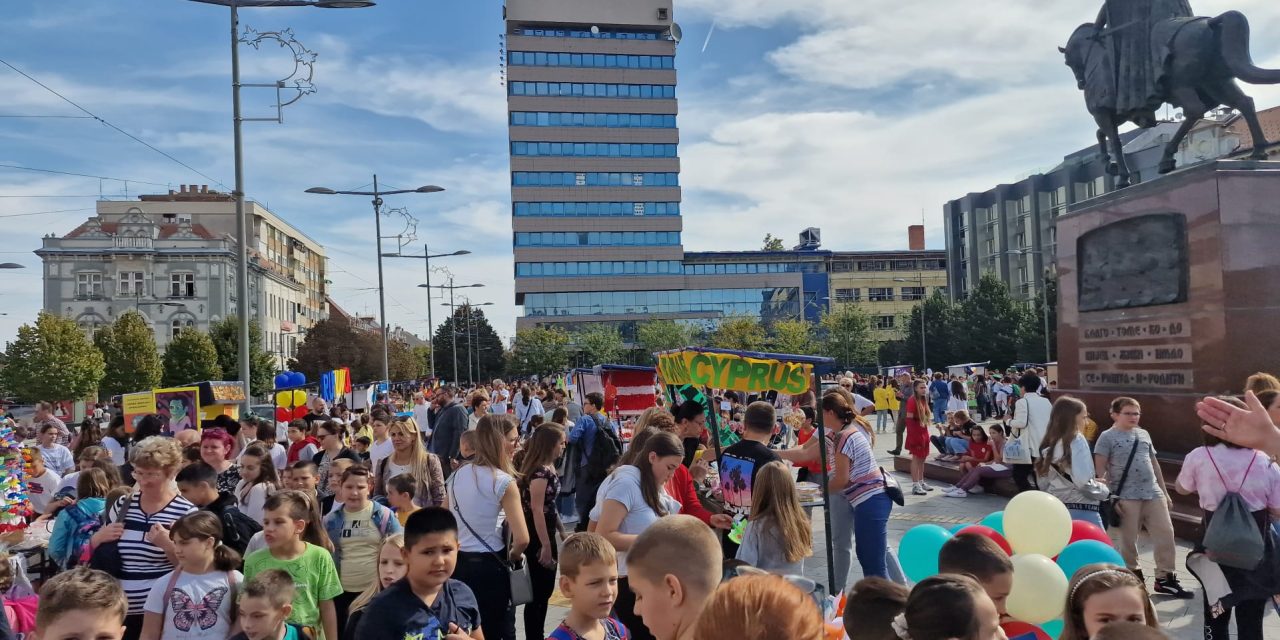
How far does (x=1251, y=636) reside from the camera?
5.14 m

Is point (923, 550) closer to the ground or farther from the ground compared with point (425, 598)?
closer to the ground

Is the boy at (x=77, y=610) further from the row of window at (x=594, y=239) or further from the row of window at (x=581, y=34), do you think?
the row of window at (x=581, y=34)

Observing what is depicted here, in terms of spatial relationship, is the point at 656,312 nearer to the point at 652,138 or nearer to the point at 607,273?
the point at 607,273

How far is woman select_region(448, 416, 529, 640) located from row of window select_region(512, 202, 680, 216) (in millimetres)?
85678

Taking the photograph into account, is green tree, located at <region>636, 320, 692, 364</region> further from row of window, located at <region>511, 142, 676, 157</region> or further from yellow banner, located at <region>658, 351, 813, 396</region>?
yellow banner, located at <region>658, 351, 813, 396</region>

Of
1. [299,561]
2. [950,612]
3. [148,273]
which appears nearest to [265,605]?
[299,561]

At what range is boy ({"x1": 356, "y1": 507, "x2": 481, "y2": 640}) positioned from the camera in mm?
3506

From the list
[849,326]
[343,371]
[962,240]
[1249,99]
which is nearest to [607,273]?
[849,326]

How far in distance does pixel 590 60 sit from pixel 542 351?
33.7 metres

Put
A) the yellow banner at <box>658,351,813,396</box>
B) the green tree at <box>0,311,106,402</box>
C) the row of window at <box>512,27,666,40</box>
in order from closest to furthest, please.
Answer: the yellow banner at <box>658,351,813,396</box>
the green tree at <box>0,311,106,402</box>
the row of window at <box>512,27,666,40</box>

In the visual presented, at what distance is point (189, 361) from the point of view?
59.7m

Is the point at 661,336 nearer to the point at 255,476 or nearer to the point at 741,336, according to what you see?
the point at 741,336

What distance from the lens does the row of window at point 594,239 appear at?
90312 mm

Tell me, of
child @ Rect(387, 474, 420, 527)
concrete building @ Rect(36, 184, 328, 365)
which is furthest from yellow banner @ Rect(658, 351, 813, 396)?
concrete building @ Rect(36, 184, 328, 365)
